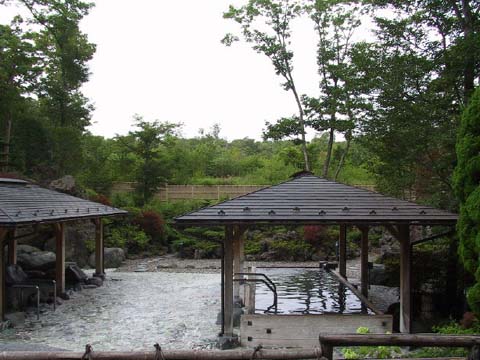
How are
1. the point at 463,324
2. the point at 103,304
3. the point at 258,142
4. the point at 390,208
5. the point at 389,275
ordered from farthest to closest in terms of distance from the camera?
the point at 258,142 < the point at 389,275 < the point at 103,304 < the point at 390,208 < the point at 463,324

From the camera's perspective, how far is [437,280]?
11016 mm

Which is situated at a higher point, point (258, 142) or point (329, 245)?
point (258, 142)

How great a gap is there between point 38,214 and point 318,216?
20.3 ft

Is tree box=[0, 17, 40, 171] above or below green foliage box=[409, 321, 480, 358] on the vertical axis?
above

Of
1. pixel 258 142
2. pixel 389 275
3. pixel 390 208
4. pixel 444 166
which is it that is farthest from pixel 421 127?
pixel 258 142

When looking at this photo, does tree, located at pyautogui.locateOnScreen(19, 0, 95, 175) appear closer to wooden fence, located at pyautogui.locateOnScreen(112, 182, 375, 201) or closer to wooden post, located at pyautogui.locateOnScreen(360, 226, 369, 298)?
wooden fence, located at pyautogui.locateOnScreen(112, 182, 375, 201)

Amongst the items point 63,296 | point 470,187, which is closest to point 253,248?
point 63,296

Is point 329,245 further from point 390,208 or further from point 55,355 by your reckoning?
point 55,355

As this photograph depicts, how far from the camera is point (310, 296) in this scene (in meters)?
10.8

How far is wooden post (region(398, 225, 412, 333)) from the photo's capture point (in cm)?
807

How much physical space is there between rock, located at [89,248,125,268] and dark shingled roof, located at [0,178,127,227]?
13.8 feet

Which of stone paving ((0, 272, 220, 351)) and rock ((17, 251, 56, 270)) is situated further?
rock ((17, 251, 56, 270))

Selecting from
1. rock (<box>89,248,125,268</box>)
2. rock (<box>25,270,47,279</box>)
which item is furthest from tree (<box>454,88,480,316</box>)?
rock (<box>89,248,125,268</box>)

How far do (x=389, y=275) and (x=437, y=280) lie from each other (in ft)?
6.53
